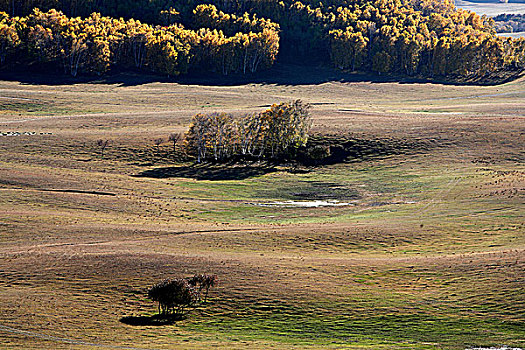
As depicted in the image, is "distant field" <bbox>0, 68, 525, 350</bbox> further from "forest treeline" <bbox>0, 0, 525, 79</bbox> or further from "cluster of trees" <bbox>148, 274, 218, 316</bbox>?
"forest treeline" <bbox>0, 0, 525, 79</bbox>

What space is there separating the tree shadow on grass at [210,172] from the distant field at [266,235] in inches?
17.2

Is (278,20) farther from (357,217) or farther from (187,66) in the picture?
(357,217)

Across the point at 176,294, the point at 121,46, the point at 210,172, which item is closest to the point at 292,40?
the point at 121,46

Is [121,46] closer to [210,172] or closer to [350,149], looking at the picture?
[210,172]

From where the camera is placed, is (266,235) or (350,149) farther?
(350,149)

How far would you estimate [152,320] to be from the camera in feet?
119

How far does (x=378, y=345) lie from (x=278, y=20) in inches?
6936

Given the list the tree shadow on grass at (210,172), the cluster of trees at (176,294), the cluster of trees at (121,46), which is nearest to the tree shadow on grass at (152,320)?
the cluster of trees at (176,294)

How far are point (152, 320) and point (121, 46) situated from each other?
426 ft

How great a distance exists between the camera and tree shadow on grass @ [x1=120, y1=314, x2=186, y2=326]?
3550 cm

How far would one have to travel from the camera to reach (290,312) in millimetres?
38094

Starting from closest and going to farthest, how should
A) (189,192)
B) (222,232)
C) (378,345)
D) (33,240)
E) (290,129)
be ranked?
(378,345) → (33,240) → (222,232) → (189,192) → (290,129)

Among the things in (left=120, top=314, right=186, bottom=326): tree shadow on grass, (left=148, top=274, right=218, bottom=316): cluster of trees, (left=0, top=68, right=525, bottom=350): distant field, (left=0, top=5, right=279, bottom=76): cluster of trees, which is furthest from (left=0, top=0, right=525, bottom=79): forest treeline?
(left=120, top=314, right=186, bottom=326): tree shadow on grass

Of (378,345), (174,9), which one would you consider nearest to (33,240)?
(378,345)
